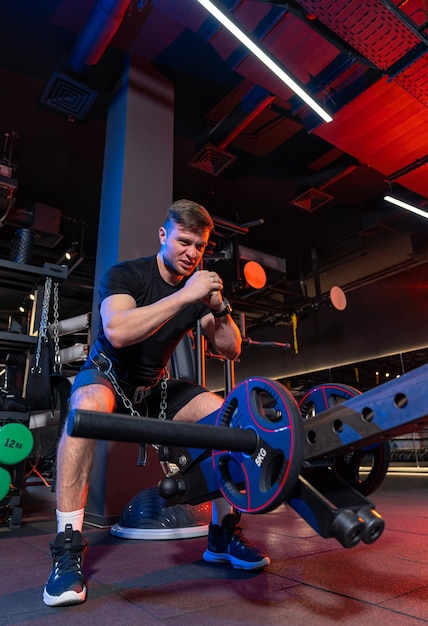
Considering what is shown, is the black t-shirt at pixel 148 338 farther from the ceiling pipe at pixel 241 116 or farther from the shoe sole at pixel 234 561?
the ceiling pipe at pixel 241 116

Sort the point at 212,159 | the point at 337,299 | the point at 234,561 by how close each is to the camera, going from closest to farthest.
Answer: the point at 234,561 → the point at 212,159 → the point at 337,299

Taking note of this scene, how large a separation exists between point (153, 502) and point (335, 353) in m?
6.48

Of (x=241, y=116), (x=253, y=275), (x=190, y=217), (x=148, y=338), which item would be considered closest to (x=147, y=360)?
(x=148, y=338)

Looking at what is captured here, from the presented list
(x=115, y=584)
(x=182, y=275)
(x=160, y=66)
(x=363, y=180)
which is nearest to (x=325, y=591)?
(x=115, y=584)

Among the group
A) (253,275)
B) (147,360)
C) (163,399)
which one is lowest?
(163,399)

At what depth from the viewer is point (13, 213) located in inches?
196

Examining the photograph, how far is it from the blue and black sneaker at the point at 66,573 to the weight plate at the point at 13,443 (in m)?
1.19

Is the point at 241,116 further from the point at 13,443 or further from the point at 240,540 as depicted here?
the point at 240,540

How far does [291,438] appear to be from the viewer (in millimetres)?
902

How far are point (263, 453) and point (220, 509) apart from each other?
78 cm

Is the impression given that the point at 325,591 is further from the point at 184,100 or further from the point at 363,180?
the point at 363,180

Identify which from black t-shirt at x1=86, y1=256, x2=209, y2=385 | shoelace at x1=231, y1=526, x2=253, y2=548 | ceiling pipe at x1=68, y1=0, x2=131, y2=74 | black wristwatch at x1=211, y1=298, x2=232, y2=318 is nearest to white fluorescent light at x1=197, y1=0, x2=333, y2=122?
ceiling pipe at x1=68, y1=0, x2=131, y2=74

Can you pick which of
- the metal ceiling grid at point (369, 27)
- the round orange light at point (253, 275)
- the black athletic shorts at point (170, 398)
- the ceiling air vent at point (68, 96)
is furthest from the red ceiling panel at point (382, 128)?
the black athletic shorts at point (170, 398)

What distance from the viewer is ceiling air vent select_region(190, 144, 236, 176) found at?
13.6 ft
